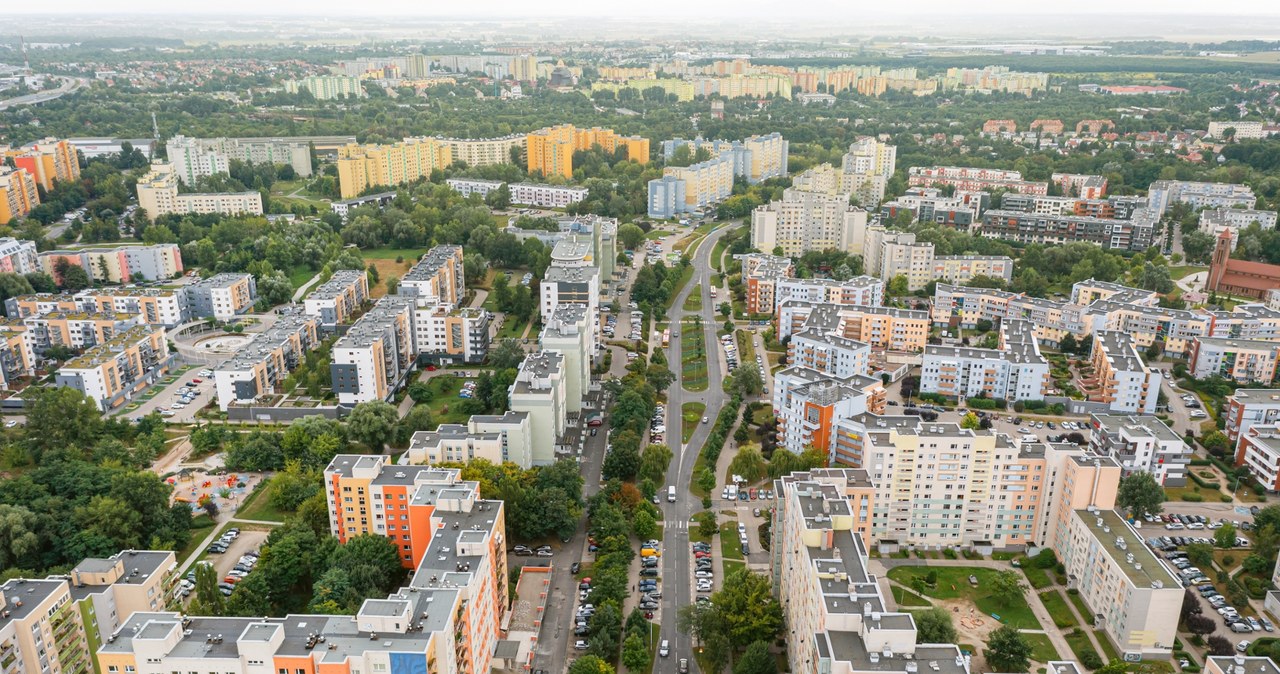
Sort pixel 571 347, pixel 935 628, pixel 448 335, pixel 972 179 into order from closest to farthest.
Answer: pixel 935 628 < pixel 571 347 < pixel 448 335 < pixel 972 179

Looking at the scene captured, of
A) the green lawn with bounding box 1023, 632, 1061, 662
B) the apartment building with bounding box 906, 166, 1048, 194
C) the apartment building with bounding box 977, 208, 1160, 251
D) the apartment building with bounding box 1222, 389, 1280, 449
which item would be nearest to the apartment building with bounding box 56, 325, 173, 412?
the green lawn with bounding box 1023, 632, 1061, 662

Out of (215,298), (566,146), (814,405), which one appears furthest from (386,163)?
(814,405)

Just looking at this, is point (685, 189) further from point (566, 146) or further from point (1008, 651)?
point (1008, 651)

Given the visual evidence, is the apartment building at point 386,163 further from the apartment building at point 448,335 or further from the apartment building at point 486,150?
the apartment building at point 448,335

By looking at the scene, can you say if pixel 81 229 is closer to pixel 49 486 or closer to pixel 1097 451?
pixel 49 486

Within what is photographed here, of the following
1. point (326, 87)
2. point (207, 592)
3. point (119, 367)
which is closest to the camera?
point (207, 592)

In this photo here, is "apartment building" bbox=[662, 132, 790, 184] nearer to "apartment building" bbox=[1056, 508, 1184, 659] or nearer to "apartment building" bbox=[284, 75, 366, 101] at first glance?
"apartment building" bbox=[284, 75, 366, 101]

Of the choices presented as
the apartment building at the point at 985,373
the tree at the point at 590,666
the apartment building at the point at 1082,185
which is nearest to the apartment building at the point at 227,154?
the apartment building at the point at 985,373
